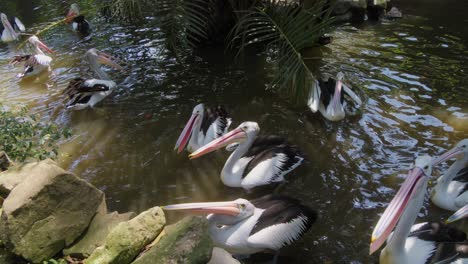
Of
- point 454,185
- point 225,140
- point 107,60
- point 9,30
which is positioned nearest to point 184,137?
point 225,140

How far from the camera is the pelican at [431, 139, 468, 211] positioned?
149 inches

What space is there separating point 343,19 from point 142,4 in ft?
15.9

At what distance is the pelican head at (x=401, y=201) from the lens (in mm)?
2646

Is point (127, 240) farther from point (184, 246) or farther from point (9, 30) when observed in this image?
point (9, 30)

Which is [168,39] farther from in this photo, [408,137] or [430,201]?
[430,201]

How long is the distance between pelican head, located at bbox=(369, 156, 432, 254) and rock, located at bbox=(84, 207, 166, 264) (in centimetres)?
162

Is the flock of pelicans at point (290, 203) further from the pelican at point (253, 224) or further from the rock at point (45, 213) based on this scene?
the rock at point (45, 213)

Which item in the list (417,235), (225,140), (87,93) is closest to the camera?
(417,235)

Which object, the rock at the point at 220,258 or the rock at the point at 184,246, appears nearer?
the rock at the point at 184,246

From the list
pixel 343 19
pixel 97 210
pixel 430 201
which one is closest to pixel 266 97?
pixel 430 201

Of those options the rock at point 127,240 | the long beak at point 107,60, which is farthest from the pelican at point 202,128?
the long beak at point 107,60

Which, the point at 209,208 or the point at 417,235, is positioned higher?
the point at 209,208

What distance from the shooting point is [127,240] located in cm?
313

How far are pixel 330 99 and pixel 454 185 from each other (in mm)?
1976
